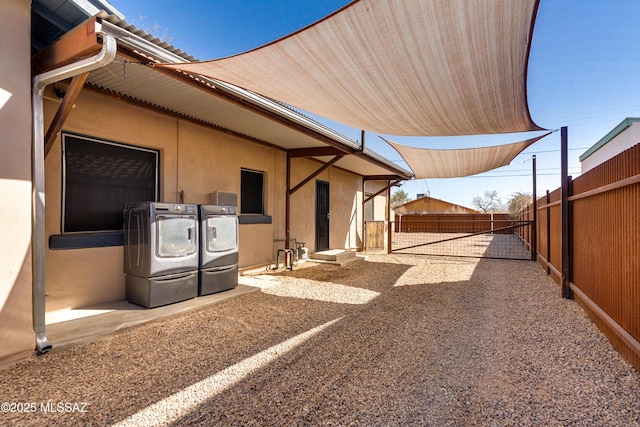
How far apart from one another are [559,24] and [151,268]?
8.56m

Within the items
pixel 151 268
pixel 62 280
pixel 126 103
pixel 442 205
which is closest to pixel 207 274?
pixel 151 268

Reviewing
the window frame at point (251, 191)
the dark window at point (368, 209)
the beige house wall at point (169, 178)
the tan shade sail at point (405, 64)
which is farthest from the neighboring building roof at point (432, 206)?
the tan shade sail at point (405, 64)

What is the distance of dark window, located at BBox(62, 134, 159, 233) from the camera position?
3703mm

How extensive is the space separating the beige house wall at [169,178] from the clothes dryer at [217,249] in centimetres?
71

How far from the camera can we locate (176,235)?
157 inches

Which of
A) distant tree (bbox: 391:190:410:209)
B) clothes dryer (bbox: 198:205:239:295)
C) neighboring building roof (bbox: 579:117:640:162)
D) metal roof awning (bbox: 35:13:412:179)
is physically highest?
distant tree (bbox: 391:190:410:209)

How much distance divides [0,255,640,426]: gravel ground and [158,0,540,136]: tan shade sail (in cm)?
245

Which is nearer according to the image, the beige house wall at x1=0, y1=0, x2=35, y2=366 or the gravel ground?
the gravel ground

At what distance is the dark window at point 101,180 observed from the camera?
370 cm

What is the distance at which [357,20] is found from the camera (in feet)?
7.40

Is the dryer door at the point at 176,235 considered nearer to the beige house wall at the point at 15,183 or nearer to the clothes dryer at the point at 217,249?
the clothes dryer at the point at 217,249

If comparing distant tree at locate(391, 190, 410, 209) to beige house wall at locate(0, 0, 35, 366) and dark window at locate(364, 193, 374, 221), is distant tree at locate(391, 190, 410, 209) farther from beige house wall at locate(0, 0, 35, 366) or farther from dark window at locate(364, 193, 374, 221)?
beige house wall at locate(0, 0, 35, 366)

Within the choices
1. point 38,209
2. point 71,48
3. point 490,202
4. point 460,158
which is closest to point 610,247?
point 460,158

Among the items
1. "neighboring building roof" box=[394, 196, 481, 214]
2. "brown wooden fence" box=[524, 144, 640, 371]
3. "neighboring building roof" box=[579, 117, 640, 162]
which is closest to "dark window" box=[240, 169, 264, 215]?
"brown wooden fence" box=[524, 144, 640, 371]
